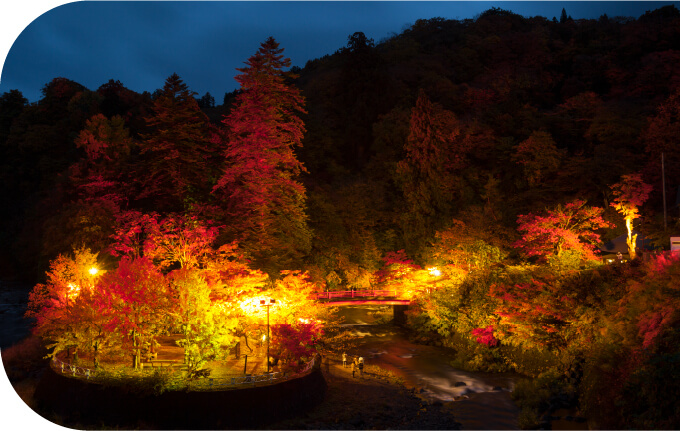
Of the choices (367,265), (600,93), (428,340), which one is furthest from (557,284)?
(600,93)

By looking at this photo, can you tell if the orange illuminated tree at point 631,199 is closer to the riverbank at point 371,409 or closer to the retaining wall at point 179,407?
the riverbank at point 371,409

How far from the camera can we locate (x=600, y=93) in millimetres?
53969

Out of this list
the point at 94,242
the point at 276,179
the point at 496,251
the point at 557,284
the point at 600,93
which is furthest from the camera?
the point at 600,93

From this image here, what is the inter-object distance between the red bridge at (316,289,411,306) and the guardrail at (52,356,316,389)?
14375mm

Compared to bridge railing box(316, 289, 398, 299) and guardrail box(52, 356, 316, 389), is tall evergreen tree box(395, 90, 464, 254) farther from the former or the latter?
guardrail box(52, 356, 316, 389)

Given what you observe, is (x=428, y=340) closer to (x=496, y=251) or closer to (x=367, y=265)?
(x=496, y=251)

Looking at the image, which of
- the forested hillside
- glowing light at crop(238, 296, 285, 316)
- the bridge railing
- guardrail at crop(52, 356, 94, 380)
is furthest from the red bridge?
guardrail at crop(52, 356, 94, 380)

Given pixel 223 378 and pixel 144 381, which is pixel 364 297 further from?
pixel 144 381

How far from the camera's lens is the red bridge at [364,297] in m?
35.2

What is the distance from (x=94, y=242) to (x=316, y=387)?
72.8 feet

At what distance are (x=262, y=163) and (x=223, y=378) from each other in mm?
12594

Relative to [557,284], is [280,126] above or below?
above

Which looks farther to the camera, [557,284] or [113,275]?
[557,284]

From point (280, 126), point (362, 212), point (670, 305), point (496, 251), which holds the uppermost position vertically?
point (280, 126)
